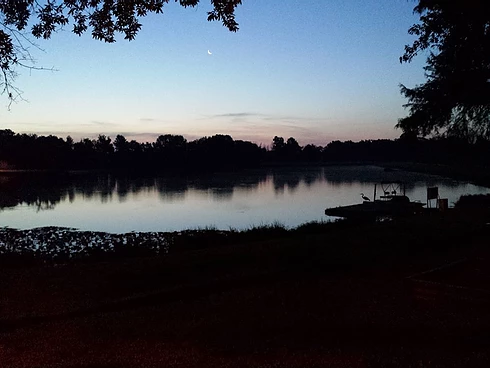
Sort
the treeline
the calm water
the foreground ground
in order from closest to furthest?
the foreground ground
the calm water
the treeline

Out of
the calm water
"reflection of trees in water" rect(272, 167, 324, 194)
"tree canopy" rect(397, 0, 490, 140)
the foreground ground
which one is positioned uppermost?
"tree canopy" rect(397, 0, 490, 140)

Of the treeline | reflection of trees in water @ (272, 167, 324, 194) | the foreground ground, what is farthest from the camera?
the treeline

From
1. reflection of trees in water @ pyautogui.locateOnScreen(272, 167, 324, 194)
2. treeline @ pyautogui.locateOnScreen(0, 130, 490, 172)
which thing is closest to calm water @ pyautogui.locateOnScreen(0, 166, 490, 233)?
reflection of trees in water @ pyautogui.locateOnScreen(272, 167, 324, 194)

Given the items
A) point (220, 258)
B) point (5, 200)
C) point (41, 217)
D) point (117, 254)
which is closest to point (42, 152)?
point (5, 200)

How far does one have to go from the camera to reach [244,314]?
314 inches

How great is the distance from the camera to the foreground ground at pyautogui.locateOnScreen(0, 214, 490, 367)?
6039 mm

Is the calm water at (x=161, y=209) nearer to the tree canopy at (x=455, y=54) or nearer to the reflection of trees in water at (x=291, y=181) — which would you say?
the reflection of trees in water at (x=291, y=181)

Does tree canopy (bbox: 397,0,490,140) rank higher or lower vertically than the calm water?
higher

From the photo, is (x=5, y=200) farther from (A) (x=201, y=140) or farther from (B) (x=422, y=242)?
(A) (x=201, y=140)

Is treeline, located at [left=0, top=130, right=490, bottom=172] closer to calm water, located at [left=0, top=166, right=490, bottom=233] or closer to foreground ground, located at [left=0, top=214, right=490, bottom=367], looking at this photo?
calm water, located at [left=0, top=166, right=490, bottom=233]

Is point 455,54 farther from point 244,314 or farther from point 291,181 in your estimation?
point 291,181

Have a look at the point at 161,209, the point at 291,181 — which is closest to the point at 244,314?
the point at 161,209

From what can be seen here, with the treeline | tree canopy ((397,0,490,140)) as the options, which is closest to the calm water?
tree canopy ((397,0,490,140))

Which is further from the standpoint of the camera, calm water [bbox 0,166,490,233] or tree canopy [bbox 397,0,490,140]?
calm water [bbox 0,166,490,233]
